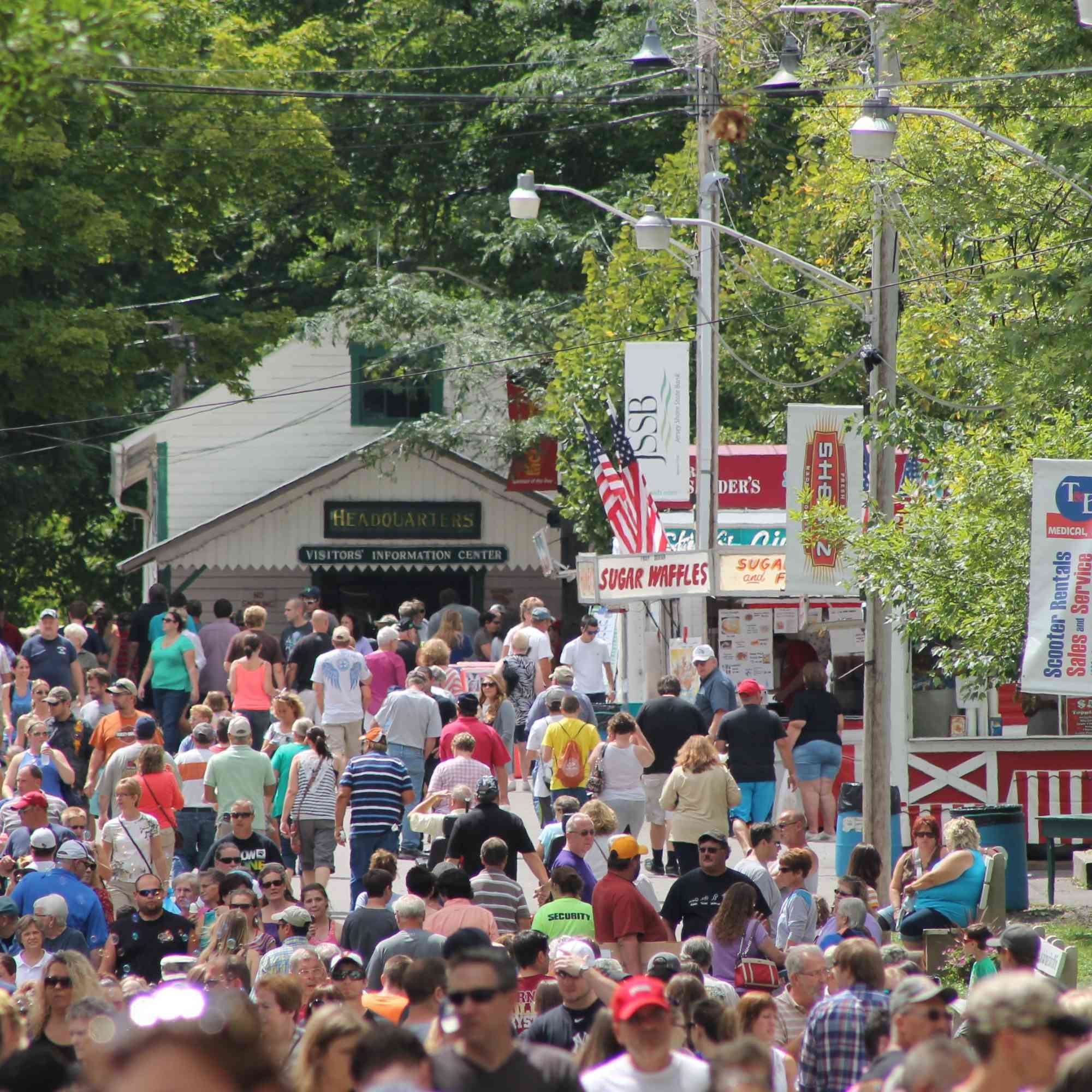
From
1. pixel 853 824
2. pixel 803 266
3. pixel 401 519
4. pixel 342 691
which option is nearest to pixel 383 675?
pixel 342 691

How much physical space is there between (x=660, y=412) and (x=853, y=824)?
7829mm

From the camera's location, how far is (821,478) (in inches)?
667

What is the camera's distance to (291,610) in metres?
20.5

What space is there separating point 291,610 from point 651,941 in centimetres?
1030

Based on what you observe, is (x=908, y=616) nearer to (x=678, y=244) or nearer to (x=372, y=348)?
(x=678, y=244)

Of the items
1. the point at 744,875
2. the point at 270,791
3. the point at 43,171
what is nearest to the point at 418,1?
the point at 43,171

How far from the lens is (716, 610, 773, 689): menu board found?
21.8m

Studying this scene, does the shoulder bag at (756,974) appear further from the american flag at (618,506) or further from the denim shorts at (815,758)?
the american flag at (618,506)

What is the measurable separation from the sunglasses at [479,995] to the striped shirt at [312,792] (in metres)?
9.19

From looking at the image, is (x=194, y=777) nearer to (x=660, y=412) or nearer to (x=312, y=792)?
(x=312, y=792)

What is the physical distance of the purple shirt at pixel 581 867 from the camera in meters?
11.6

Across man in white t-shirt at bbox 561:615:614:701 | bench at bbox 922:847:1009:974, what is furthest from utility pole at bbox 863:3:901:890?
man in white t-shirt at bbox 561:615:614:701

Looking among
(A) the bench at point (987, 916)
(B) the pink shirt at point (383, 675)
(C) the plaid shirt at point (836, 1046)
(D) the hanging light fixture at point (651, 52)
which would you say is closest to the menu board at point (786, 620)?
(B) the pink shirt at point (383, 675)

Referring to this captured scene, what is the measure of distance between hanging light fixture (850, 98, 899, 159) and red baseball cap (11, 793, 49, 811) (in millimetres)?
7550
